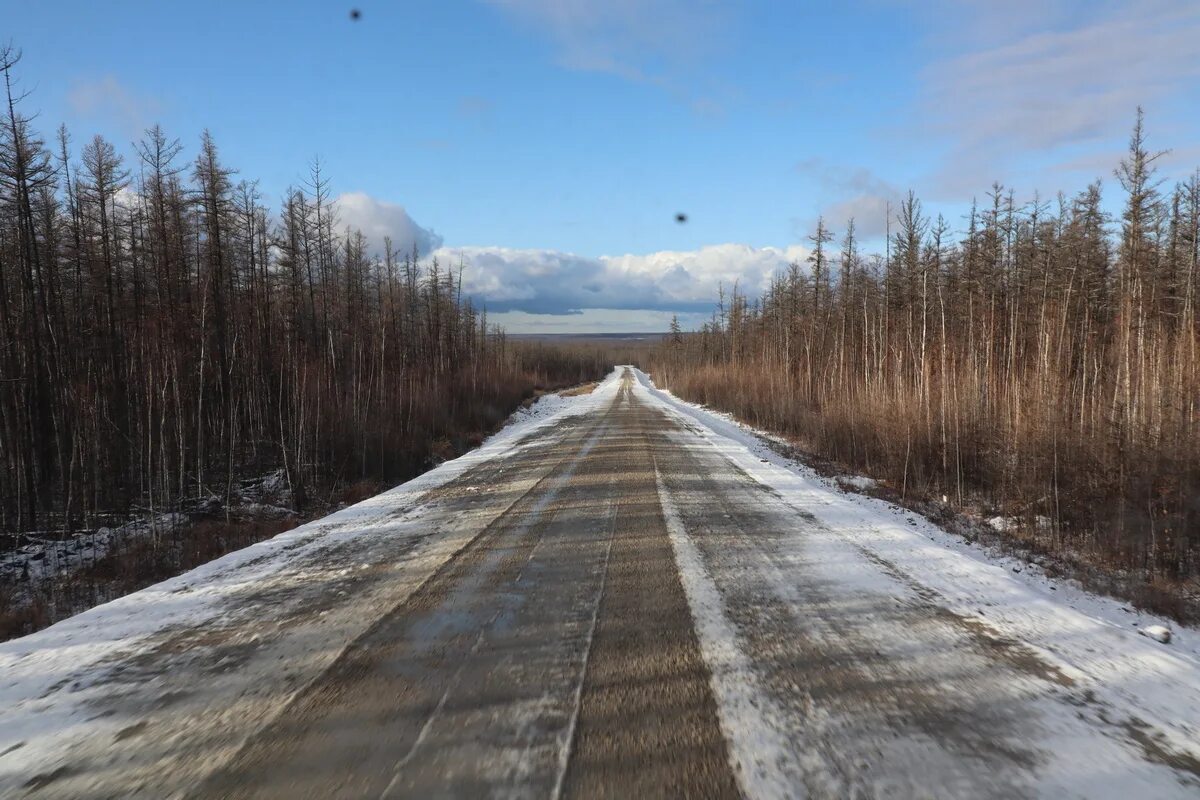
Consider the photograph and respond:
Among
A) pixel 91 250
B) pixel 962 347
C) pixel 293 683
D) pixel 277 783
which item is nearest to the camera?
pixel 277 783

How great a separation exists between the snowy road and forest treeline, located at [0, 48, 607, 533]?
645cm

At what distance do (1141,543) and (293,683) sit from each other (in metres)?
8.51

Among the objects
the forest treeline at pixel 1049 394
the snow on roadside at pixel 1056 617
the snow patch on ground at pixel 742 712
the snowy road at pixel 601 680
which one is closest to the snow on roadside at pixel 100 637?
the snowy road at pixel 601 680

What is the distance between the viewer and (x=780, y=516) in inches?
315

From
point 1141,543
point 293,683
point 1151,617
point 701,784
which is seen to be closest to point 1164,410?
point 1141,543

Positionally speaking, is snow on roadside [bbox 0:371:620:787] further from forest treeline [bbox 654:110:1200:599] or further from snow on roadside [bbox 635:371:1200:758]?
forest treeline [bbox 654:110:1200:599]

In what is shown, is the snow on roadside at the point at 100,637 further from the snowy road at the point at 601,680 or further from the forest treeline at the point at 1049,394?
the forest treeline at the point at 1049,394

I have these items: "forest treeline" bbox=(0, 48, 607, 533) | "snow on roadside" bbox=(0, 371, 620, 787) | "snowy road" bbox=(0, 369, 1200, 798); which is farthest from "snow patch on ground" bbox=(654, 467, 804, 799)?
"forest treeline" bbox=(0, 48, 607, 533)

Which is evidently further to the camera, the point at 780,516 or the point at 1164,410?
the point at 780,516

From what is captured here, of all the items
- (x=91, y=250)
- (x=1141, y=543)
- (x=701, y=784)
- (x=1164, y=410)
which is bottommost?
(x=1141, y=543)

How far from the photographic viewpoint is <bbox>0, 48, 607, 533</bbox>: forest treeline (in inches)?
452

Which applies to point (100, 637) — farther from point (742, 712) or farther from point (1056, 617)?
point (1056, 617)

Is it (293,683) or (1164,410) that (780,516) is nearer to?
(1164,410)

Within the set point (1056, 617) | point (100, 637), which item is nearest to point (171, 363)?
point (100, 637)
